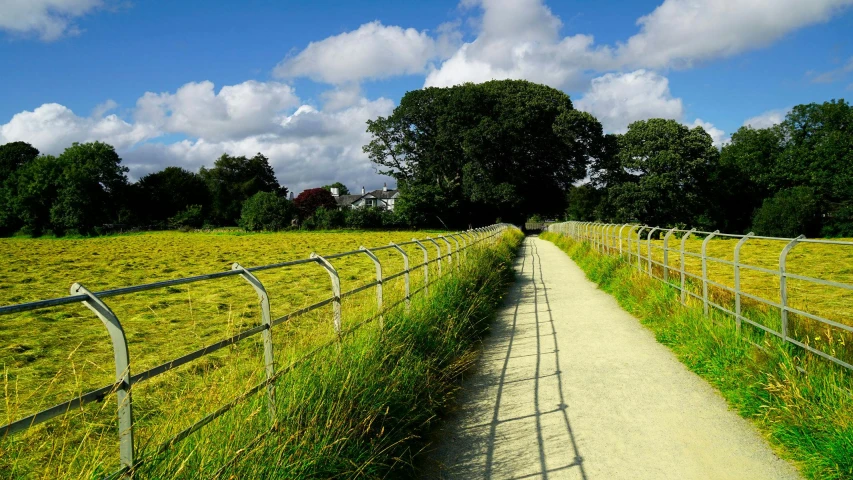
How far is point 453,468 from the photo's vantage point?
4.31 m

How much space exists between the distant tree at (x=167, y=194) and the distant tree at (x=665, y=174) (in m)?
61.6

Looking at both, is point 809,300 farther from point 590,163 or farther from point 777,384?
point 590,163

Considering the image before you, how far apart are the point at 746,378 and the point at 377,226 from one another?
5892 centimetres

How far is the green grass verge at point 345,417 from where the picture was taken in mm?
3094

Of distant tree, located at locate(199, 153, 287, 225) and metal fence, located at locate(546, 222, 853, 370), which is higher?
distant tree, located at locate(199, 153, 287, 225)

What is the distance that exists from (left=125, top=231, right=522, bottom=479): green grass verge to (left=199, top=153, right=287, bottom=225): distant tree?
9052 centimetres

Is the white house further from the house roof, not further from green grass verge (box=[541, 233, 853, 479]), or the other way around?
green grass verge (box=[541, 233, 853, 479])

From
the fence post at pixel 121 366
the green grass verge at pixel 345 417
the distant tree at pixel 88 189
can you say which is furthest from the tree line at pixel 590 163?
the fence post at pixel 121 366

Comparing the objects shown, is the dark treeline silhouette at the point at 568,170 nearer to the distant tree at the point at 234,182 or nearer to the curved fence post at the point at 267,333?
the distant tree at the point at 234,182

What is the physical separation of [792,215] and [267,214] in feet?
169

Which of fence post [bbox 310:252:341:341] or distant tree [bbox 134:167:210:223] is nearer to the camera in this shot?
fence post [bbox 310:252:341:341]

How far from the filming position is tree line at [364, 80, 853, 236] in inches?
1871

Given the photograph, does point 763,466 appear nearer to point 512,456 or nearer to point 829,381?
point 829,381

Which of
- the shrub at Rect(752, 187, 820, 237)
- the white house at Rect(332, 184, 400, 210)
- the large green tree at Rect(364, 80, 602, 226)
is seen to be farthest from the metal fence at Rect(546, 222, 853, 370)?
the white house at Rect(332, 184, 400, 210)
